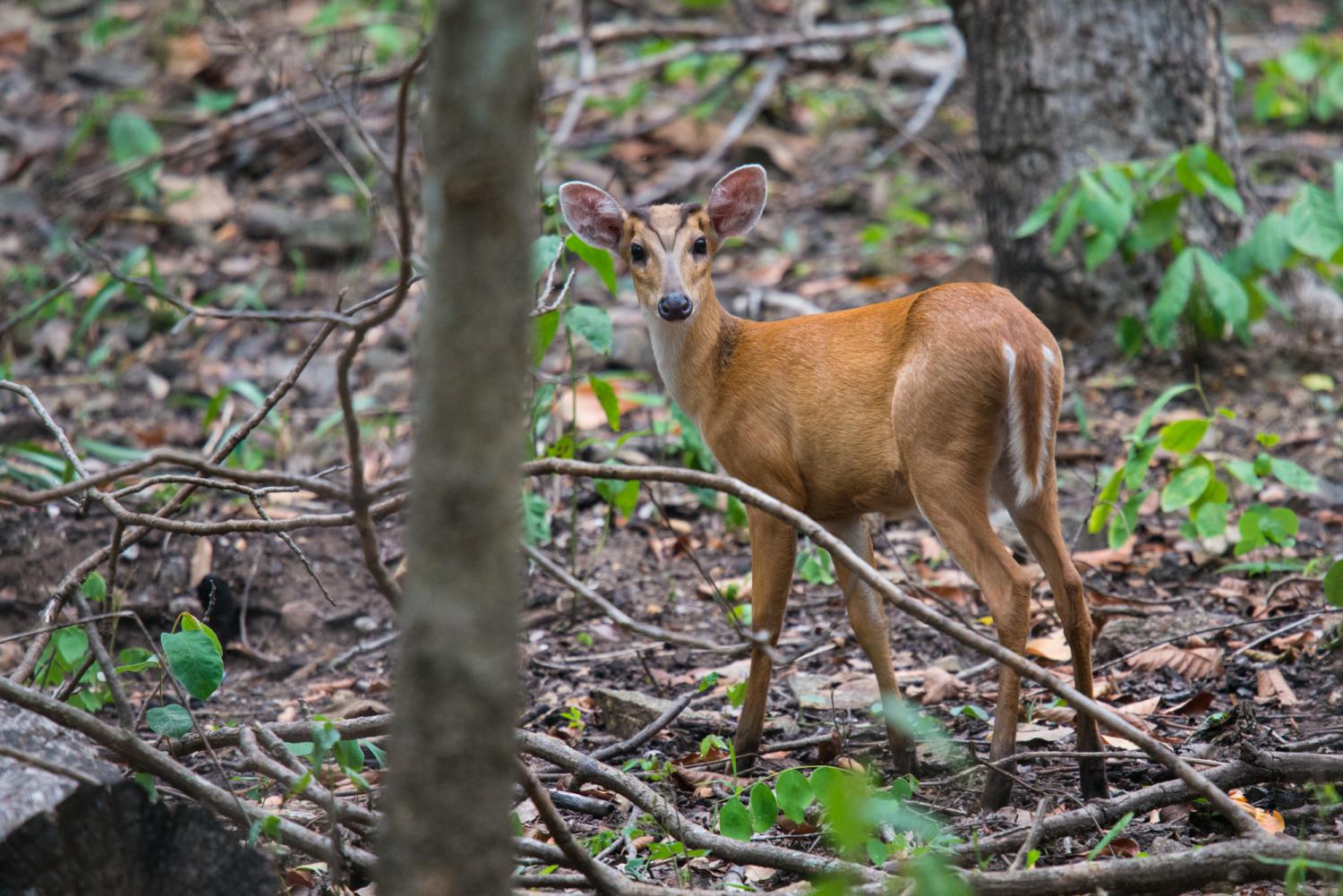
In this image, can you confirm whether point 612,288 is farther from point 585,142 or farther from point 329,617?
point 585,142

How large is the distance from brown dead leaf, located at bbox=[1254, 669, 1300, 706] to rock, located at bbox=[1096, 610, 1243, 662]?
293 mm

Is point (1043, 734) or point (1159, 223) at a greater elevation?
point (1159, 223)

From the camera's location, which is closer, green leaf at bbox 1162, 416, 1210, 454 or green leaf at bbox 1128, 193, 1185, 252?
green leaf at bbox 1162, 416, 1210, 454

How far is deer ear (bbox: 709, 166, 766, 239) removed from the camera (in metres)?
5.20

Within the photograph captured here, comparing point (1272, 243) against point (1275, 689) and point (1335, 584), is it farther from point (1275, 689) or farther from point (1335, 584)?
point (1335, 584)

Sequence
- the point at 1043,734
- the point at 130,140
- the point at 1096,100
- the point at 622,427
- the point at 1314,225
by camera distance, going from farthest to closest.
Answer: the point at 130,140, the point at 622,427, the point at 1096,100, the point at 1314,225, the point at 1043,734

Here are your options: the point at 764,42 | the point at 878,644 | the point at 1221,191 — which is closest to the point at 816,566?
the point at 878,644

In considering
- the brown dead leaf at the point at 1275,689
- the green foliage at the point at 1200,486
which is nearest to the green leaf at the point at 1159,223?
the green foliage at the point at 1200,486

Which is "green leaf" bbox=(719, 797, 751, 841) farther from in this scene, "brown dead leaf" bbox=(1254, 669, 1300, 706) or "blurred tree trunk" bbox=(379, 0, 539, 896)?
"brown dead leaf" bbox=(1254, 669, 1300, 706)

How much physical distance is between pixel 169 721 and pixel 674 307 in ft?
7.44

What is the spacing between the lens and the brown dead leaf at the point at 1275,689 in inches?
167

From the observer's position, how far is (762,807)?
339cm

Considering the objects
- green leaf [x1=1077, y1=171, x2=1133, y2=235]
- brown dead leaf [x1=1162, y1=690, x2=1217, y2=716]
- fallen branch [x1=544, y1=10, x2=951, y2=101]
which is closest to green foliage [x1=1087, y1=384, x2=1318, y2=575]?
brown dead leaf [x1=1162, y1=690, x2=1217, y2=716]

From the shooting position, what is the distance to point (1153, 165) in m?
6.34
